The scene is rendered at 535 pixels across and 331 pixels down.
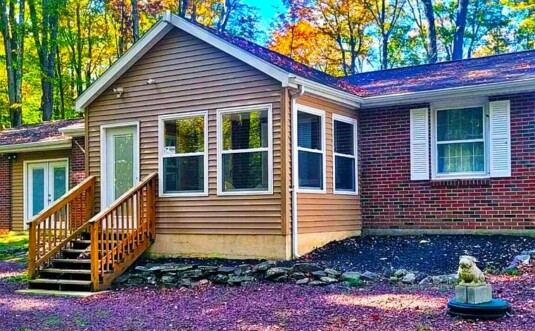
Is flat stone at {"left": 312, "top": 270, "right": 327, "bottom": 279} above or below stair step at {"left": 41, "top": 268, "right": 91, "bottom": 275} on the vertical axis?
above

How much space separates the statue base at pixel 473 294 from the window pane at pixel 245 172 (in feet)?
14.2

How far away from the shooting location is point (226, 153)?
9695mm

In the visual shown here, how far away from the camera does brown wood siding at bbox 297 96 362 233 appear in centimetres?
951

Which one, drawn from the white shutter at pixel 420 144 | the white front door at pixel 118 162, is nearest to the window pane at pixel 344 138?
the white shutter at pixel 420 144

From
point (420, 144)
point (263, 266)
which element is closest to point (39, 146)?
point (263, 266)

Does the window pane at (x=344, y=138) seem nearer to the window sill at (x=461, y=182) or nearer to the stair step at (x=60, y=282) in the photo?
the window sill at (x=461, y=182)

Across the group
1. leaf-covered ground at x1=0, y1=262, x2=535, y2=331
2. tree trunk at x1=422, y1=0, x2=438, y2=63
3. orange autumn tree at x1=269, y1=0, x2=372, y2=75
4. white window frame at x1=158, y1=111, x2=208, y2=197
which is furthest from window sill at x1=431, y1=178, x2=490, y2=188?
orange autumn tree at x1=269, y1=0, x2=372, y2=75

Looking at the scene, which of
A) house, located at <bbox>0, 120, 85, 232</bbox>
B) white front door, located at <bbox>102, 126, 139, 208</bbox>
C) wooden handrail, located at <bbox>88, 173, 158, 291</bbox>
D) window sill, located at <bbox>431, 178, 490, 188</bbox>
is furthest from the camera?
house, located at <bbox>0, 120, 85, 232</bbox>

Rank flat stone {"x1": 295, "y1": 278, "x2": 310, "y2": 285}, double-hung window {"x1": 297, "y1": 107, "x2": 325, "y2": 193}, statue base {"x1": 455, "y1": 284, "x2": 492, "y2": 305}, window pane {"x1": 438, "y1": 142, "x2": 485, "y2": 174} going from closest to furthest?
statue base {"x1": 455, "y1": 284, "x2": 492, "y2": 305} → flat stone {"x1": 295, "y1": 278, "x2": 310, "y2": 285} → double-hung window {"x1": 297, "y1": 107, "x2": 325, "y2": 193} → window pane {"x1": 438, "y1": 142, "x2": 485, "y2": 174}

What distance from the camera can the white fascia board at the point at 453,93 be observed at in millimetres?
9719

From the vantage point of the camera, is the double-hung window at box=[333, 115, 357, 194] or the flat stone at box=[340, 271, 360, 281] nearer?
the flat stone at box=[340, 271, 360, 281]

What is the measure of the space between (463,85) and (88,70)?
75.6 ft

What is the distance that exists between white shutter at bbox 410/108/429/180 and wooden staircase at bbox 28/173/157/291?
4890mm

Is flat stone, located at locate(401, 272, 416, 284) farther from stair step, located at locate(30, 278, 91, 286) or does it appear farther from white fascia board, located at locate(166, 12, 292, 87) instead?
stair step, located at locate(30, 278, 91, 286)
